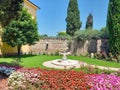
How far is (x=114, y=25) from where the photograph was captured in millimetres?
21016

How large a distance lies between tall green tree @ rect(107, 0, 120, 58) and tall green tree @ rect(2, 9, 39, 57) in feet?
22.9

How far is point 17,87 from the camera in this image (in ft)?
32.1

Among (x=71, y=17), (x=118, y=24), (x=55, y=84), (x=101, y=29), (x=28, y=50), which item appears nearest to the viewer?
(x=55, y=84)

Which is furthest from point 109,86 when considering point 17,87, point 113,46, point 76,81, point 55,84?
point 113,46

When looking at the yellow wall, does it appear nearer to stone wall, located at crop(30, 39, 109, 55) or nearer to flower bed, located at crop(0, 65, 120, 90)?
stone wall, located at crop(30, 39, 109, 55)

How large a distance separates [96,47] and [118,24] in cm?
404

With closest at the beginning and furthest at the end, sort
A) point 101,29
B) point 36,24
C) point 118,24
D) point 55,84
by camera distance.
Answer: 1. point 55,84
2. point 118,24
3. point 36,24
4. point 101,29

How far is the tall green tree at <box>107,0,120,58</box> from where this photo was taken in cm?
2092

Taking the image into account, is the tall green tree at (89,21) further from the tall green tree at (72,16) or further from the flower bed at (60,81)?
the flower bed at (60,81)

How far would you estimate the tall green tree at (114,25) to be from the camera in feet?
68.6

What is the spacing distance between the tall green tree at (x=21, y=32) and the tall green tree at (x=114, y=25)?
6.97 metres

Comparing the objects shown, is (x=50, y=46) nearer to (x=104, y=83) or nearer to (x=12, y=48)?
(x=12, y=48)

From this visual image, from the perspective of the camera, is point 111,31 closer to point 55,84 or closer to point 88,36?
point 88,36

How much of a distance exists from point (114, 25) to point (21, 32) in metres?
8.19
